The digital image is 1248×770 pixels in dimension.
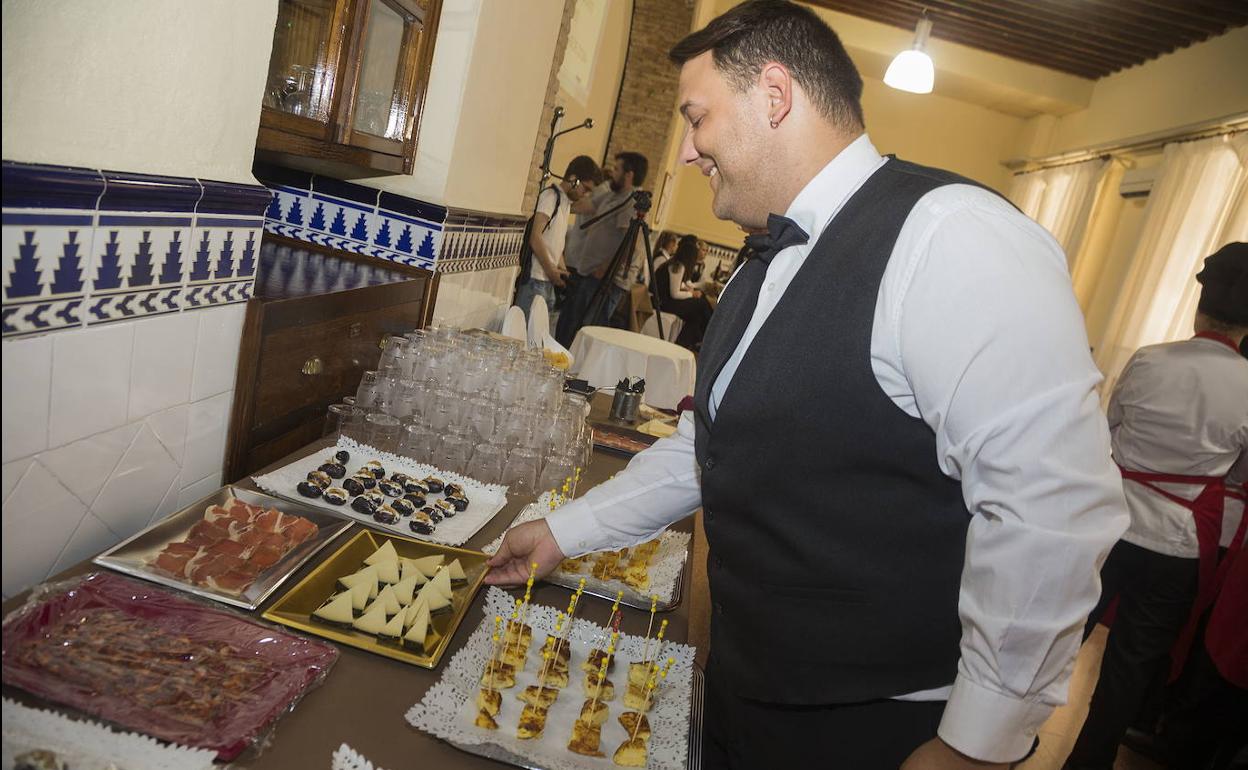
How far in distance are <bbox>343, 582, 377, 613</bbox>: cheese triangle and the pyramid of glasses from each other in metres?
0.67

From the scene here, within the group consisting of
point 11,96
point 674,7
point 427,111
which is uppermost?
point 674,7

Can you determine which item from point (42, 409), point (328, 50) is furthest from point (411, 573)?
point (328, 50)

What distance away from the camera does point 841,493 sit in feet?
3.65

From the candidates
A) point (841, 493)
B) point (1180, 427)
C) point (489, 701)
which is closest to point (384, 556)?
point (489, 701)

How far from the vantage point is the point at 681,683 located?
1.28m

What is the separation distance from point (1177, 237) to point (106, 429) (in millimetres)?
7068

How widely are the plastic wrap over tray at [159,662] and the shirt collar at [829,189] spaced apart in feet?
2.90

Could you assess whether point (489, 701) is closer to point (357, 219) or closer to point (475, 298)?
point (357, 219)

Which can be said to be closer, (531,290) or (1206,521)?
(1206,521)

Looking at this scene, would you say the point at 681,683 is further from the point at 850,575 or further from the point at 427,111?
the point at 427,111

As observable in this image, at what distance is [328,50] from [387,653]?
1473 mm

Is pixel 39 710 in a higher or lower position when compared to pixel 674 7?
lower

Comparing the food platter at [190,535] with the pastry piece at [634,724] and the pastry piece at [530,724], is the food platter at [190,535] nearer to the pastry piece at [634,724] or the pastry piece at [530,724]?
the pastry piece at [530,724]

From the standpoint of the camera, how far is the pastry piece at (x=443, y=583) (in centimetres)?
131
